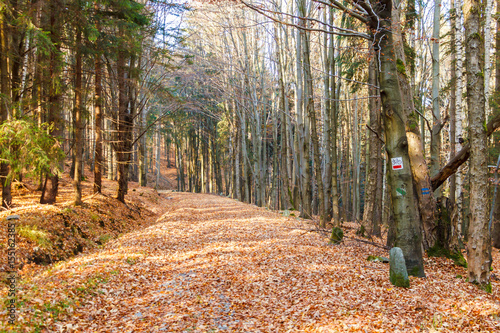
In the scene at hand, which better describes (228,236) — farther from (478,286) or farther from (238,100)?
(238,100)

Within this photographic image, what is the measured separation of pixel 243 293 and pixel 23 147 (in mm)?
6534

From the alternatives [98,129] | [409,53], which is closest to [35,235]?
[98,129]

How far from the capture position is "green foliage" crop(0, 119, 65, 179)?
7.97 metres

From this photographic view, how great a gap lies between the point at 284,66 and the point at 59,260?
14.9m

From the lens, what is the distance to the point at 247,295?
18.3 feet

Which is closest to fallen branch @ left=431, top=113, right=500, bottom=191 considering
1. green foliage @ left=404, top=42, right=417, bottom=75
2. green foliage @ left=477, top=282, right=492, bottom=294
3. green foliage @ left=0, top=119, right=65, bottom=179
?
green foliage @ left=477, top=282, right=492, bottom=294

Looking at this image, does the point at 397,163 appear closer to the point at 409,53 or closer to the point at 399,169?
the point at 399,169

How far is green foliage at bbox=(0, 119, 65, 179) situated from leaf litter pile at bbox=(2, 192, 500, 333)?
295 cm

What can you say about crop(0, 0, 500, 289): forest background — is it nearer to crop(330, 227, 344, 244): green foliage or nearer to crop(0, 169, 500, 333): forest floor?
crop(330, 227, 344, 244): green foliage

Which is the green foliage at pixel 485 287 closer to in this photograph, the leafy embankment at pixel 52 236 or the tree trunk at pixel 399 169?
the tree trunk at pixel 399 169

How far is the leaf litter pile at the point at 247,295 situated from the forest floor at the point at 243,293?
16 mm

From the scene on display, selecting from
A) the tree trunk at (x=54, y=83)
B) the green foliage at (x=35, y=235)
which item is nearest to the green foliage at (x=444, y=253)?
the green foliage at (x=35, y=235)

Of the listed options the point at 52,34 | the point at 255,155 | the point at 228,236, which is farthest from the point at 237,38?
the point at 228,236

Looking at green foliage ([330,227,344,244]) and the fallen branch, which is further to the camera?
green foliage ([330,227,344,244])
